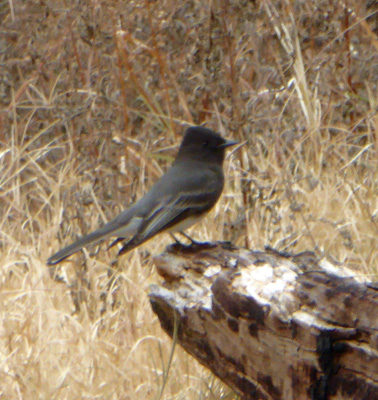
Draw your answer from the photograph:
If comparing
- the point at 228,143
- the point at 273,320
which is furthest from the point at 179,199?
the point at 273,320

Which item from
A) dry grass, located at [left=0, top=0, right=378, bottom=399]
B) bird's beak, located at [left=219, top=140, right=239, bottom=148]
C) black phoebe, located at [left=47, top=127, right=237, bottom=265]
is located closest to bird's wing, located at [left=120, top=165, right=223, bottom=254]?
black phoebe, located at [left=47, top=127, right=237, bottom=265]

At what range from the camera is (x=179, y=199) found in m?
3.69

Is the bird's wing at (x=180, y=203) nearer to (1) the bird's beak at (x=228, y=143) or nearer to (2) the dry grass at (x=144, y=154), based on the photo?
(1) the bird's beak at (x=228, y=143)

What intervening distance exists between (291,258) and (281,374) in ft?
1.68

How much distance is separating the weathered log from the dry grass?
10.4 inches

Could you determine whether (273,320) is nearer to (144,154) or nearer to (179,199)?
(179,199)

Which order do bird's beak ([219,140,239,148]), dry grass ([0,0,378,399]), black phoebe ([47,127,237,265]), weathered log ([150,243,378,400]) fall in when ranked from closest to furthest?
1. weathered log ([150,243,378,400])
2. dry grass ([0,0,378,399])
3. black phoebe ([47,127,237,265])
4. bird's beak ([219,140,239,148])

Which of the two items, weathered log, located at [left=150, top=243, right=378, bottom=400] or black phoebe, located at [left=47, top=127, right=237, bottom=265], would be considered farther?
black phoebe, located at [left=47, top=127, right=237, bottom=265]

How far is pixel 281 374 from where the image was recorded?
2443 millimetres

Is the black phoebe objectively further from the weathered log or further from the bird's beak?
the weathered log

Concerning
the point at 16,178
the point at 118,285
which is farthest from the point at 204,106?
the point at 118,285

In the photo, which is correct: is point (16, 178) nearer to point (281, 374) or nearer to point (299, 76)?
point (299, 76)

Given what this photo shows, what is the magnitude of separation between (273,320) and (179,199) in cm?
135

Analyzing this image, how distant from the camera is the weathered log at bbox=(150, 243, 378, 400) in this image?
222 cm
